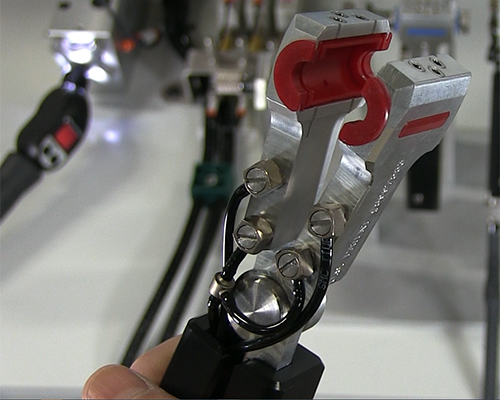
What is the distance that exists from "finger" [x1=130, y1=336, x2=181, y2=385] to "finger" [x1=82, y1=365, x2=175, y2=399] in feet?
0.04

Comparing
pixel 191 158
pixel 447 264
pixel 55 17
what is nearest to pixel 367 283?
pixel 447 264

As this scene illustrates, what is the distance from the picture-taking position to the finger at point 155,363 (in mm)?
328

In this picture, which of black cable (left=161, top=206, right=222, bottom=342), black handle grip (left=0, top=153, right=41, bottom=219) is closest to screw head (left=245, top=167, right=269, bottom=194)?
black cable (left=161, top=206, right=222, bottom=342)

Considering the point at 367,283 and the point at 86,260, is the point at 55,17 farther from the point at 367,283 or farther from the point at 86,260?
the point at 367,283

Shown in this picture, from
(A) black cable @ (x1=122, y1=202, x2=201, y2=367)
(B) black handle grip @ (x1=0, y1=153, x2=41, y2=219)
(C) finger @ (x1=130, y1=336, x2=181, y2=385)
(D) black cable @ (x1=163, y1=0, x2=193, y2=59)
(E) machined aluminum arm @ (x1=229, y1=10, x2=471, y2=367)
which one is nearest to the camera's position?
(E) machined aluminum arm @ (x1=229, y1=10, x2=471, y2=367)

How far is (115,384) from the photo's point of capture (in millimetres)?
304

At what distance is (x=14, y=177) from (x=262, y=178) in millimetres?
367

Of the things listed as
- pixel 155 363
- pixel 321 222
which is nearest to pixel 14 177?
pixel 155 363

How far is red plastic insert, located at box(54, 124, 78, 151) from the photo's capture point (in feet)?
1.88

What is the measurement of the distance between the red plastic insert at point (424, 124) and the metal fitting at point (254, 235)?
0.07 meters

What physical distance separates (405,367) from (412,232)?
0.50 feet

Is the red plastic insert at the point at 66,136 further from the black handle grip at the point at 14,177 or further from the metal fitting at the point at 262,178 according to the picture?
the metal fitting at the point at 262,178

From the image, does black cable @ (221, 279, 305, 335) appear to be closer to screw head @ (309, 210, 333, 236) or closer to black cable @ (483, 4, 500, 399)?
screw head @ (309, 210, 333, 236)

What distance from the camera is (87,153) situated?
2.09 ft
